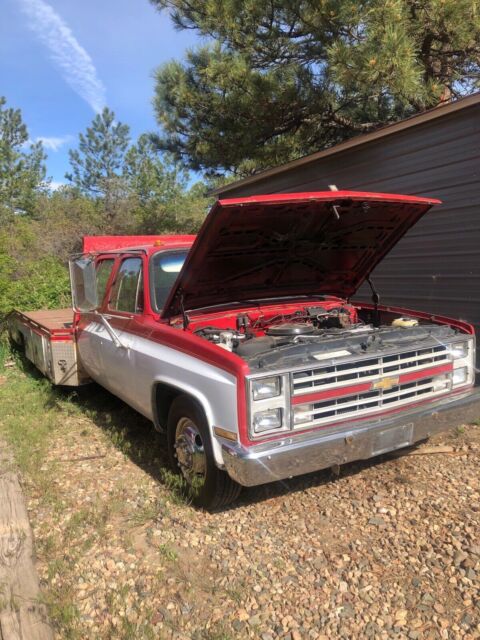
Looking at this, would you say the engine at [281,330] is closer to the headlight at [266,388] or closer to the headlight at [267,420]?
the headlight at [266,388]

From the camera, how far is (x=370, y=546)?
3.15 m

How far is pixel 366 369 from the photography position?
3.38m

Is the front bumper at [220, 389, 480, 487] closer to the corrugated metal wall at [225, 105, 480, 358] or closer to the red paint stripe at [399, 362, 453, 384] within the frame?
the red paint stripe at [399, 362, 453, 384]

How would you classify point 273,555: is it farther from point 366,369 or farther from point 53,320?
point 53,320

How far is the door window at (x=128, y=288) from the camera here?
4.42 m

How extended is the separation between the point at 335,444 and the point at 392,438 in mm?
472

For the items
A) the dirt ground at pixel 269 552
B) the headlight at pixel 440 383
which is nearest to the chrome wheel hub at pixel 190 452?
the dirt ground at pixel 269 552

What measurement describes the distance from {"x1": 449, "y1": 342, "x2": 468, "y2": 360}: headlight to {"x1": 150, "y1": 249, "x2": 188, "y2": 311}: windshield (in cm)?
228

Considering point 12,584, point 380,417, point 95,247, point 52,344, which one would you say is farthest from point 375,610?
point 95,247

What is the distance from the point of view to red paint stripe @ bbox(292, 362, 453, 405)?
3.19 m

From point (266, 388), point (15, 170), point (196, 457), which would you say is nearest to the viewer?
point (266, 388)

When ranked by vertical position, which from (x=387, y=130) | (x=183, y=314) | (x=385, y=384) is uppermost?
(x=387, y=130)

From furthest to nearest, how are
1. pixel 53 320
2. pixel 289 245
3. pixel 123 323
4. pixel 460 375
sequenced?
pixel 53 320 → pixel 123 323 → pixel 289 245 → pixel 460 375

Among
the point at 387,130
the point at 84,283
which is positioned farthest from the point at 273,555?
the point at 387,130
